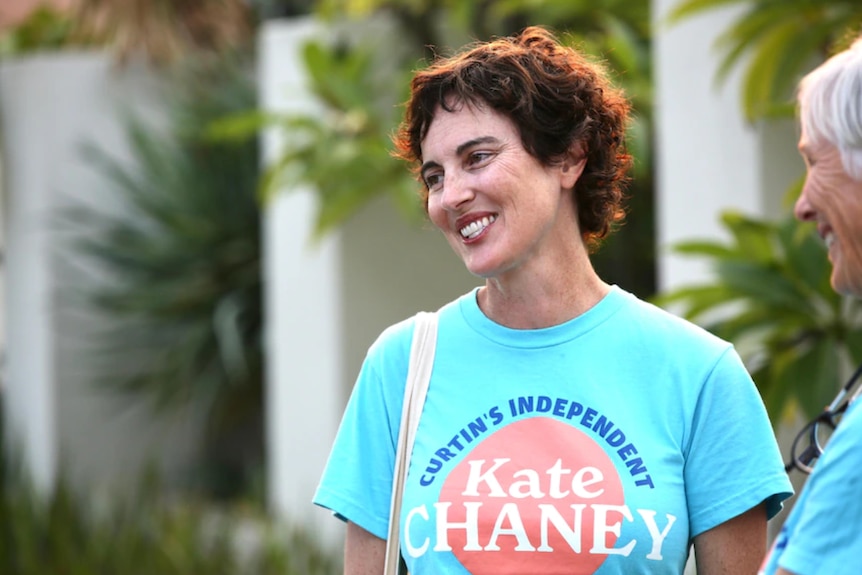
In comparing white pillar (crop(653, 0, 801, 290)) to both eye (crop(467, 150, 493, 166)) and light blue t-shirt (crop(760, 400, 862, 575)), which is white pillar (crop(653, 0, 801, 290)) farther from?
light blue t-shirt (crop(760, 400, 862, 575))

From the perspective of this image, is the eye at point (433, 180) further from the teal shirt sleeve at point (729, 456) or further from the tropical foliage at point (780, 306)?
the tropical foliage at point (780, 306)

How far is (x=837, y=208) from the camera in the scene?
1.66 m

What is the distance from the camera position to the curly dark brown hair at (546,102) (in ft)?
6.60

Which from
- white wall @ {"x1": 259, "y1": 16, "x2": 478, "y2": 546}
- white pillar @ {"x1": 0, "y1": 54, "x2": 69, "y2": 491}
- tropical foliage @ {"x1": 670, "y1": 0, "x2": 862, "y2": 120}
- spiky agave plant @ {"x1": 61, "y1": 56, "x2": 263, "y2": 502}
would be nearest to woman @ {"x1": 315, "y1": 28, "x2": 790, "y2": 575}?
tropical foliage @ {"x1": 670, "y1": 0, "x2": 862, "y2": 120}

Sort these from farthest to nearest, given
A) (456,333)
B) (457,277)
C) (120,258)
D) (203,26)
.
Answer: (203,26), (120,258), (457,277), (456,333)

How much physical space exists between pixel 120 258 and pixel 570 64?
644 cm

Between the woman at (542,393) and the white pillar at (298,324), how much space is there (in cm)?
413

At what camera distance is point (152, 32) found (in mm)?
8328

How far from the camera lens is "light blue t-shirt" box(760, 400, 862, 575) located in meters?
1.48

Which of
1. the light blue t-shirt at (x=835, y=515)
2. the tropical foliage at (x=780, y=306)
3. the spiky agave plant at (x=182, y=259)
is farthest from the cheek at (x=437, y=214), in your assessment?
the spiky agave plant at (x=182, y=259)

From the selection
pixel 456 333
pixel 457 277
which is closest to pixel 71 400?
pixel 457 277

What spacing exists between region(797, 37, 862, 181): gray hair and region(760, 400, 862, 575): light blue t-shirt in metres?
0.32

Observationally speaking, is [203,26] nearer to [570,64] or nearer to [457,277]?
[457,277]

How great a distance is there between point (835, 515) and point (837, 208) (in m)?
0.40
